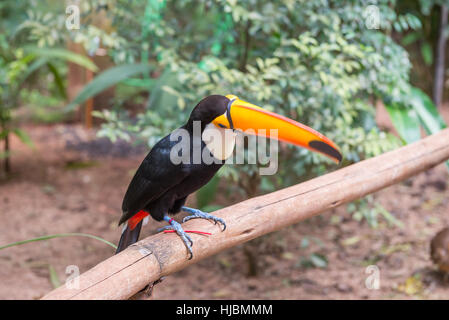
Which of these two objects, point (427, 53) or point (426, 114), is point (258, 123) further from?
point (427, 53)

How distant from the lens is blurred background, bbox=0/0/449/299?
260 cm

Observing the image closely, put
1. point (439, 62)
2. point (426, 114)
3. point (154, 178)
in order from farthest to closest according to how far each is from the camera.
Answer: point (439, 62), point (426, 114), point (154, 178)

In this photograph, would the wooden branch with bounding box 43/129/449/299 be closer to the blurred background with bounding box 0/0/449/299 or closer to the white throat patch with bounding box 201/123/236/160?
the white throat patch with bounding box 201/123/236/160

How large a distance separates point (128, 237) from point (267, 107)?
3.26ft

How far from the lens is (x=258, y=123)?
1684 millimetres

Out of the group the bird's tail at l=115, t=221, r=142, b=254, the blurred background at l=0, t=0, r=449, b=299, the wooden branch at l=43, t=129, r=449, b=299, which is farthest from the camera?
the blurred background at l=0, t=0, r=449, b=299

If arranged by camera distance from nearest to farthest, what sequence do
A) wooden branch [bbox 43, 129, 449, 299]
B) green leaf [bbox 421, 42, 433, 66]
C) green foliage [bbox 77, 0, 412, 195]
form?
1. wooden branch [bbox 43, 129, 449, 299]
2. green foliage [bbox 77, 0, 412, 195]
3. green leaf [bbox 421, 42, 433, 66]

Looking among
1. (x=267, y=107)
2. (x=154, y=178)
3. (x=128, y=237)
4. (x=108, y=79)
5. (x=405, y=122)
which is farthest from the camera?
(x=108, y=79)

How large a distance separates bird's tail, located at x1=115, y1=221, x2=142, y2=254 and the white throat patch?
483 mm

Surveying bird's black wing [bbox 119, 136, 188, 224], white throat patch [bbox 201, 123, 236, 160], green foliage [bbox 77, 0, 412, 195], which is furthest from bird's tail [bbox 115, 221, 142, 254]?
green foliage [bbox 77, 0, 412, 195]

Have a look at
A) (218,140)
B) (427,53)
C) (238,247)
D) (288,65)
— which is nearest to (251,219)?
(218,140)

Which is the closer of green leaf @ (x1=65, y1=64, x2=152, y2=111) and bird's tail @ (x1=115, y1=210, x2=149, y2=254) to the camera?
bird's tail @ (x1=115, y1=210, x2=149, y2=254)

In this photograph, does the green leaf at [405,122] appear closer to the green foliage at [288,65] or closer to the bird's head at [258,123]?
the green foliage at [288,65]

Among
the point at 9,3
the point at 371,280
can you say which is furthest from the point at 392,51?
the point at 9,3
